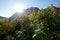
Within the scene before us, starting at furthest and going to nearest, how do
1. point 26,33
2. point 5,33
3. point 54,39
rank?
point 5,33, point 26,33, point 54,39

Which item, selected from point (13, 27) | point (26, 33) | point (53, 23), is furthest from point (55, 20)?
point (13, 27)

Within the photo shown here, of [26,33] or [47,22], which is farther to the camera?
[26,33]

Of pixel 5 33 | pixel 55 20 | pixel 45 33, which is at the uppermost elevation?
pixel 55 20

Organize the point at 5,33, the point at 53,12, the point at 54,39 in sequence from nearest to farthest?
the point at 54,39 < the point at 53,12 < the point at 5,33

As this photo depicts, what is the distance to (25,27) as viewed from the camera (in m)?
10.6

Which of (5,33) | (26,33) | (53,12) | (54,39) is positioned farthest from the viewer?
(5,33)

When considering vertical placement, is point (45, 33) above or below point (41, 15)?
below

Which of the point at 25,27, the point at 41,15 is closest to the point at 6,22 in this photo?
the point at 25,27

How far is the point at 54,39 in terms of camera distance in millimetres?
8039

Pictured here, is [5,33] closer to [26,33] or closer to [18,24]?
[18,24]

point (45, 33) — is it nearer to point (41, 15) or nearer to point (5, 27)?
point (41, 15)

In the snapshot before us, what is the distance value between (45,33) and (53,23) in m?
0.63

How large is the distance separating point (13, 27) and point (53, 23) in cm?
428

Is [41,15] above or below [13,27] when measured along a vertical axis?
above
